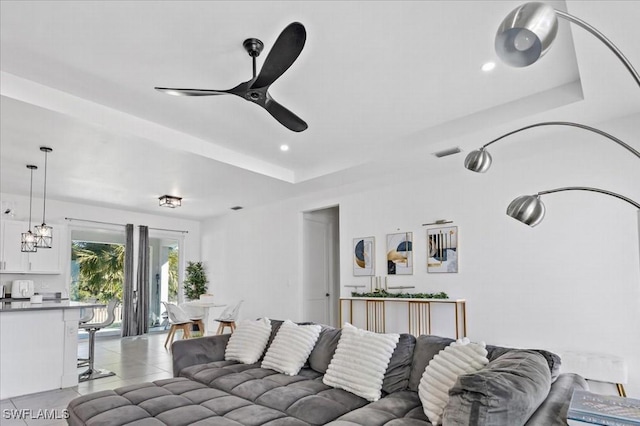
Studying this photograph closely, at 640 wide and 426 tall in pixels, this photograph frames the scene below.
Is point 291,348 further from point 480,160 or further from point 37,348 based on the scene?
point 37,348

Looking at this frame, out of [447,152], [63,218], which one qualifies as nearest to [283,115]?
[447,152]

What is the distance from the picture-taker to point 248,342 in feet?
11.7

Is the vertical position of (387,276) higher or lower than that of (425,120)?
lower

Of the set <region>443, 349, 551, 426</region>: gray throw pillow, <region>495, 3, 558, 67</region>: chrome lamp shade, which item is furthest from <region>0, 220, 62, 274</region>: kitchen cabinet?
<region>495, 3, 558, 67</region>: chrome lamp shade

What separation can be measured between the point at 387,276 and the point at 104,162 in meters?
4.15

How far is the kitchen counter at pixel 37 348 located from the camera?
4.27 metres

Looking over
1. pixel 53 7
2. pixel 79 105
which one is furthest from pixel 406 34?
pixel 79 105

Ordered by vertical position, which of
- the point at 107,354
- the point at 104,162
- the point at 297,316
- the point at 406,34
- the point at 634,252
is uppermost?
the point at 406,34

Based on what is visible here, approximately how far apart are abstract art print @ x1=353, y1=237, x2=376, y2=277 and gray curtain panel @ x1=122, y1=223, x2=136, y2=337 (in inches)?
199

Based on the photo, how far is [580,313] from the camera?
4.09 meters

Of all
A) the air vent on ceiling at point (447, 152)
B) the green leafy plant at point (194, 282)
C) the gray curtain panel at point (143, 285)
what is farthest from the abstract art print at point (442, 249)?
the gray curtain panel at point (143, 285)

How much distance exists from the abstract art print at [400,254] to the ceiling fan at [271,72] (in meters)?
3.12

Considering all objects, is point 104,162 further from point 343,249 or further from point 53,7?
point 343,249

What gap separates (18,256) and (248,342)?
5.40 m
